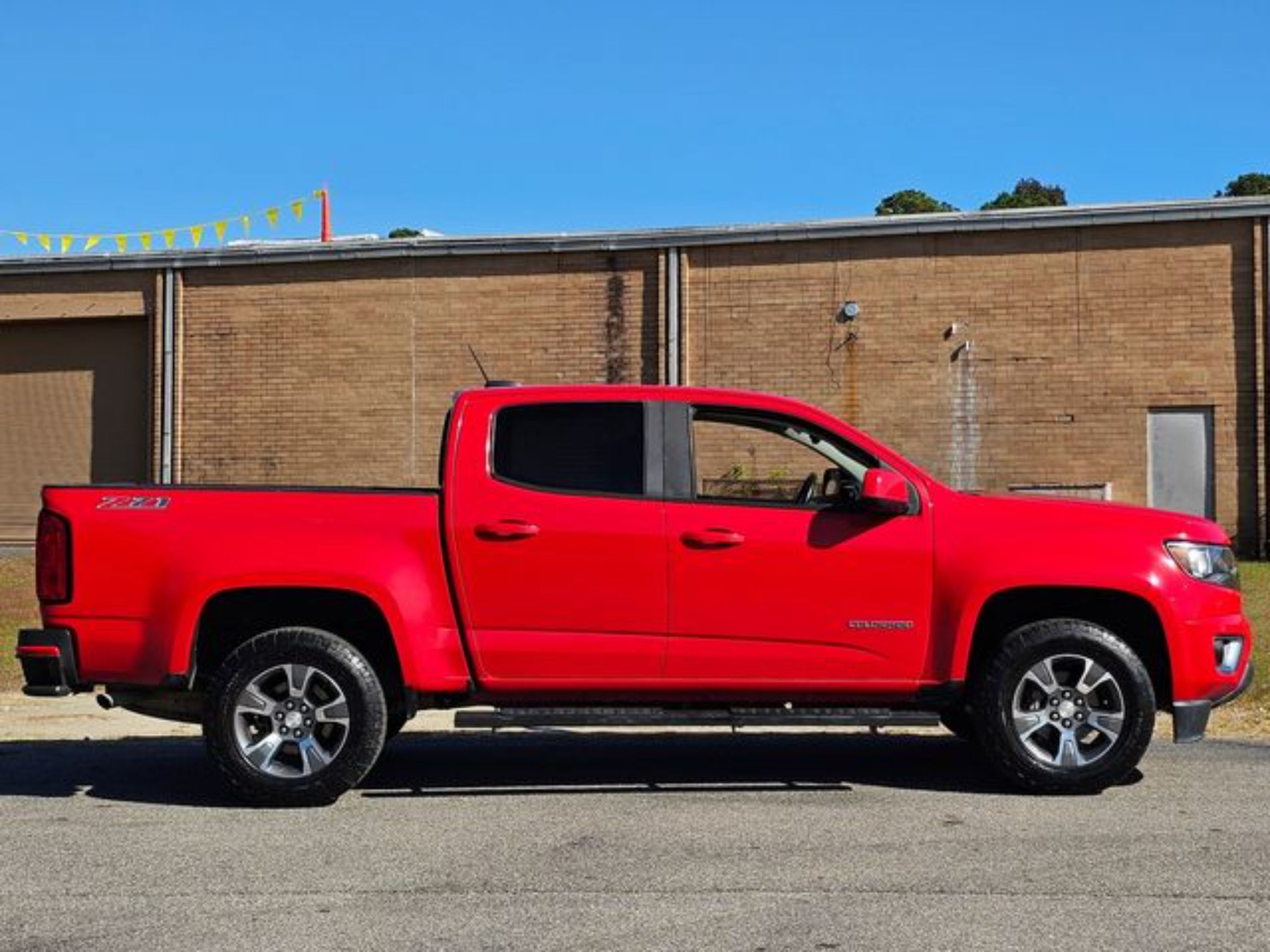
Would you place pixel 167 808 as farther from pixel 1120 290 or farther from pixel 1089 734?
pixel 1120 290

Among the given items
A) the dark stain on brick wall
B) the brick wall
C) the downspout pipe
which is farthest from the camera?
the downspout pipe

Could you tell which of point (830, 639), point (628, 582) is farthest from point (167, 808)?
point (830, 639)

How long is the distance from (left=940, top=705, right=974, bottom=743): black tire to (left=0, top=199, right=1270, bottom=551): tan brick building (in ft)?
49.5

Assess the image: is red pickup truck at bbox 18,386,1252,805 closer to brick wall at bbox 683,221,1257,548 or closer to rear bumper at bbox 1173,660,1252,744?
rear bumper at bbox 1173,660,1252,744

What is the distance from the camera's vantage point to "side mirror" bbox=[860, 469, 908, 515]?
6926mm

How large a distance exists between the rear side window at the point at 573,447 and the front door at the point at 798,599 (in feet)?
1.20

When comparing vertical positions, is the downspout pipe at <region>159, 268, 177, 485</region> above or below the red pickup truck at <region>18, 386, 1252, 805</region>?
above

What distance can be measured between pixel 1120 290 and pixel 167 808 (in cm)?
1889

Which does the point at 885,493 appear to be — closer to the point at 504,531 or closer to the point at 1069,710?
the point at 1069,710

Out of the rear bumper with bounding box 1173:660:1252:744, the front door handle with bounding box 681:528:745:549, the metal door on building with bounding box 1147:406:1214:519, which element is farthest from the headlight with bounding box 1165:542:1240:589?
the metal door on building with bounding box 1147:406:1214:519

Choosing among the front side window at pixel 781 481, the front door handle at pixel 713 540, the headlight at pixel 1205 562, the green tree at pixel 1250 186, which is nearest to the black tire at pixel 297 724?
the front door handle at pixel 713 540

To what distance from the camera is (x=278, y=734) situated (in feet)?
22.9

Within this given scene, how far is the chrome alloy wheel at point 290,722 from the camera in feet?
22.8

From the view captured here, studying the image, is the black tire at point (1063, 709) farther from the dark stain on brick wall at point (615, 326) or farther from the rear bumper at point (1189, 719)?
the dark stain on brick wall at point (615, 326)
